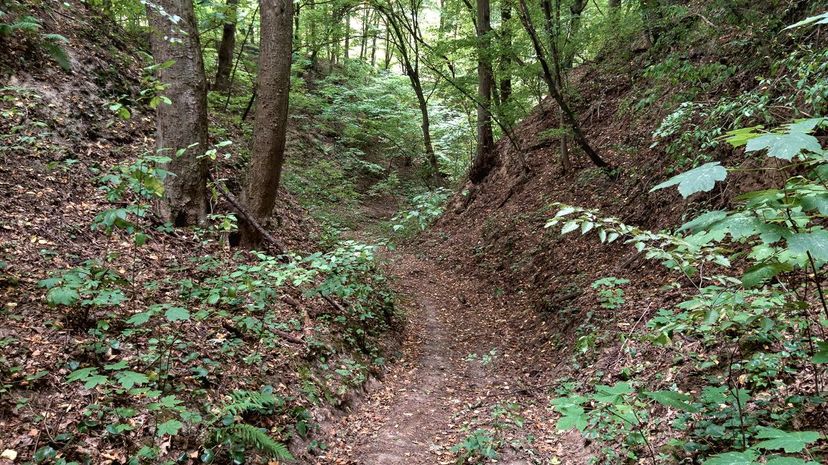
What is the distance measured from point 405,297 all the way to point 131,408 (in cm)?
694

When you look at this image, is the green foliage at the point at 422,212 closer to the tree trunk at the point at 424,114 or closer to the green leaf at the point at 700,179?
the tree trunk at the point at 424,114

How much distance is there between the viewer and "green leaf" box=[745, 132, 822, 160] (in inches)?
57.2

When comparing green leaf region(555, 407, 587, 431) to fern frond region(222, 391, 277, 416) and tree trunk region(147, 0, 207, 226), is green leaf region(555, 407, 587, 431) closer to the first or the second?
fern frond region(222, 391, 277, 416)

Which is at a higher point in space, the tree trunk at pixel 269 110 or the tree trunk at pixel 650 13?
the tree trunk at pixel 650 13

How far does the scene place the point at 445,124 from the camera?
867 inches

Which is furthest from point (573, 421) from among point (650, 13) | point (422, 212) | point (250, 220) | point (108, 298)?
point (650, 13)

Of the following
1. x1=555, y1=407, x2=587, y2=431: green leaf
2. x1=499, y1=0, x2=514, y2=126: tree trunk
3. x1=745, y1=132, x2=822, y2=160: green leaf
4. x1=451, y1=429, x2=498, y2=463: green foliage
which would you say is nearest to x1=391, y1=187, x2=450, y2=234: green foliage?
x1=499, y1=0, x2=514, y2=126: tree trunk

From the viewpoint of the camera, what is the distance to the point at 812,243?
1.60 m

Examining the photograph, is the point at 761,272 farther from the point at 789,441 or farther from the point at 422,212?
the point at 422,212

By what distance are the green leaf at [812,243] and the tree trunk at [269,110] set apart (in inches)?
252

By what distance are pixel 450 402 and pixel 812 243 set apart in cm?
469

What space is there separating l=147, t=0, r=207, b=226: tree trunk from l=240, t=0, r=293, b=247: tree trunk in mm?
909

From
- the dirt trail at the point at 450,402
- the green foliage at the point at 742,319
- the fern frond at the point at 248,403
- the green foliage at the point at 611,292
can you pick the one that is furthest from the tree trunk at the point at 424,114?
the fern frond at the point at 248,403

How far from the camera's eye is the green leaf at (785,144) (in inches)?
57.2
